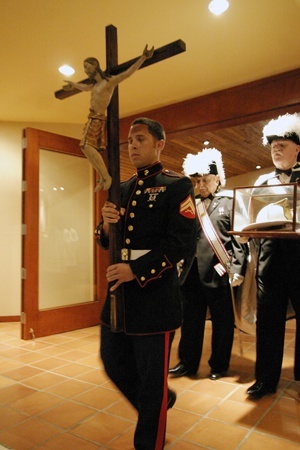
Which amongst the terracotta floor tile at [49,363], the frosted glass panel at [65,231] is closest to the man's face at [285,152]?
the terracotta floor tile at [49,363]

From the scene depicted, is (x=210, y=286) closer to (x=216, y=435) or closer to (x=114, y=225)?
(x=216, y=435)

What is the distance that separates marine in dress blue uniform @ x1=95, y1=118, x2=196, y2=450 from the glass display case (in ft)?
1.80

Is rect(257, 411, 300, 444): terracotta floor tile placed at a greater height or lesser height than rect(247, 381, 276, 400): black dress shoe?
lesser

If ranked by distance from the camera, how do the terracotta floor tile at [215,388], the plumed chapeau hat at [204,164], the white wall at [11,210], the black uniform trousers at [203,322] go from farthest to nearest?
the white wall at [11,210]
the plumed chapeau hat at [204,164]
the black uniform trousers at [203,322]
the terracotta floor tile at [215,388]

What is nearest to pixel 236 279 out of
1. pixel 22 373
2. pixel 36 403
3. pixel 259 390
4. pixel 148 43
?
pixel 259 390

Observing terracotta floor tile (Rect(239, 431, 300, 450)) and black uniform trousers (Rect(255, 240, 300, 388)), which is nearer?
terracotta floor tile (Rect(239, 431, 300, 450))

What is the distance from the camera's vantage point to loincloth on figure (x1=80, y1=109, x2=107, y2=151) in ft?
4.59

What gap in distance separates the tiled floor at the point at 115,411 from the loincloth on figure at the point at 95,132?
4.38ft

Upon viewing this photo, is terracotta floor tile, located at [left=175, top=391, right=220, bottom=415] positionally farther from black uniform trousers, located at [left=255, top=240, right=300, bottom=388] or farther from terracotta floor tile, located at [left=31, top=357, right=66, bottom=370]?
terracotta floor tile, located at [left=31, top=357, right=66, bottom=370]

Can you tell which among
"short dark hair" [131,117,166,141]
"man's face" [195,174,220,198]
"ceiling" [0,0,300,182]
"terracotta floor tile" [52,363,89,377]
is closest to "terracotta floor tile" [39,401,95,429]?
"terracotta floor tile" [52,363,89,377]

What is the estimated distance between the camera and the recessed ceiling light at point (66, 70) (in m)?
3.33

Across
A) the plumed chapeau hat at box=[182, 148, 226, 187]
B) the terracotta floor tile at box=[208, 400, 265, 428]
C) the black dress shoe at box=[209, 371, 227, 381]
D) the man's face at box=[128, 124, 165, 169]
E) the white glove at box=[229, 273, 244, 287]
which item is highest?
the plumed chapeau hat at box=[182, 148, 226, 187]

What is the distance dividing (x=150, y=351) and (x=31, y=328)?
271 centimetres

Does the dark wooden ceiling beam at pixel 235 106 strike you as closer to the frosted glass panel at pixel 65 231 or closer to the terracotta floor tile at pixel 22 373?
the frosted glass panel at pixel 65 231
